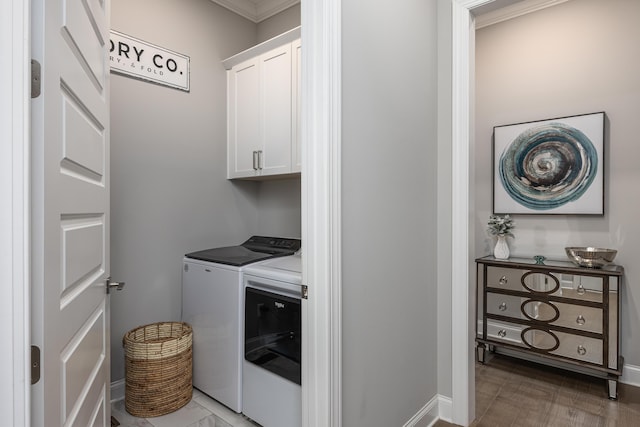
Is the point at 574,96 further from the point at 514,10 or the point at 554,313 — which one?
the point at 554,313

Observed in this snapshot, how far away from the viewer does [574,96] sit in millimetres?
2510

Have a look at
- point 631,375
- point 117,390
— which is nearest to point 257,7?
point 117,390

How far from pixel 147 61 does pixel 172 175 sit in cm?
76

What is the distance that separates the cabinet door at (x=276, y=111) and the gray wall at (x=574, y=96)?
1.71 m

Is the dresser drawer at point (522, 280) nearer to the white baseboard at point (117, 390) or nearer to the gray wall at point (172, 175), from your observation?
the gray wall at point (172, 175)

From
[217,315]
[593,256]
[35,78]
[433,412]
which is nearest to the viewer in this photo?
[35,78]

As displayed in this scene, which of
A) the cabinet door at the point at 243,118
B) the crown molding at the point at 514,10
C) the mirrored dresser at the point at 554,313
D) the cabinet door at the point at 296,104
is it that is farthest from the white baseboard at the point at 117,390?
the crown molding at the point at 514,10

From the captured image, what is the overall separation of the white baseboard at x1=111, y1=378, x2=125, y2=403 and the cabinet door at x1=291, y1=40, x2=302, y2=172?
1761 millimetres

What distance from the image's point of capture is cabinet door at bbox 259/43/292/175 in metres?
2.33

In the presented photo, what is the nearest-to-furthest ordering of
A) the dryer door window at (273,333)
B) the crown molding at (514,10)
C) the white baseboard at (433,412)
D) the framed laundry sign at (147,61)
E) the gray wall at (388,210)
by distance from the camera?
the gray wall at (388,210), the dryer door window at (273,333), the white baseboard at (433,412), the framed laundry sign at (147,61), the crown molding at (514,10)

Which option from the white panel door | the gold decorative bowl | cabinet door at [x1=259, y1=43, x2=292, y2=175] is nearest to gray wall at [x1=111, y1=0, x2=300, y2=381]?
cabinet door at [x1=259, y1=43, x2=292, y2=175]

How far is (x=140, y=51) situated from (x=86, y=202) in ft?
5.32

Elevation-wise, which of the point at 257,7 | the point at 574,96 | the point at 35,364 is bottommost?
the point at 35,364

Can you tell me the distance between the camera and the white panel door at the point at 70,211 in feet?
2.32
